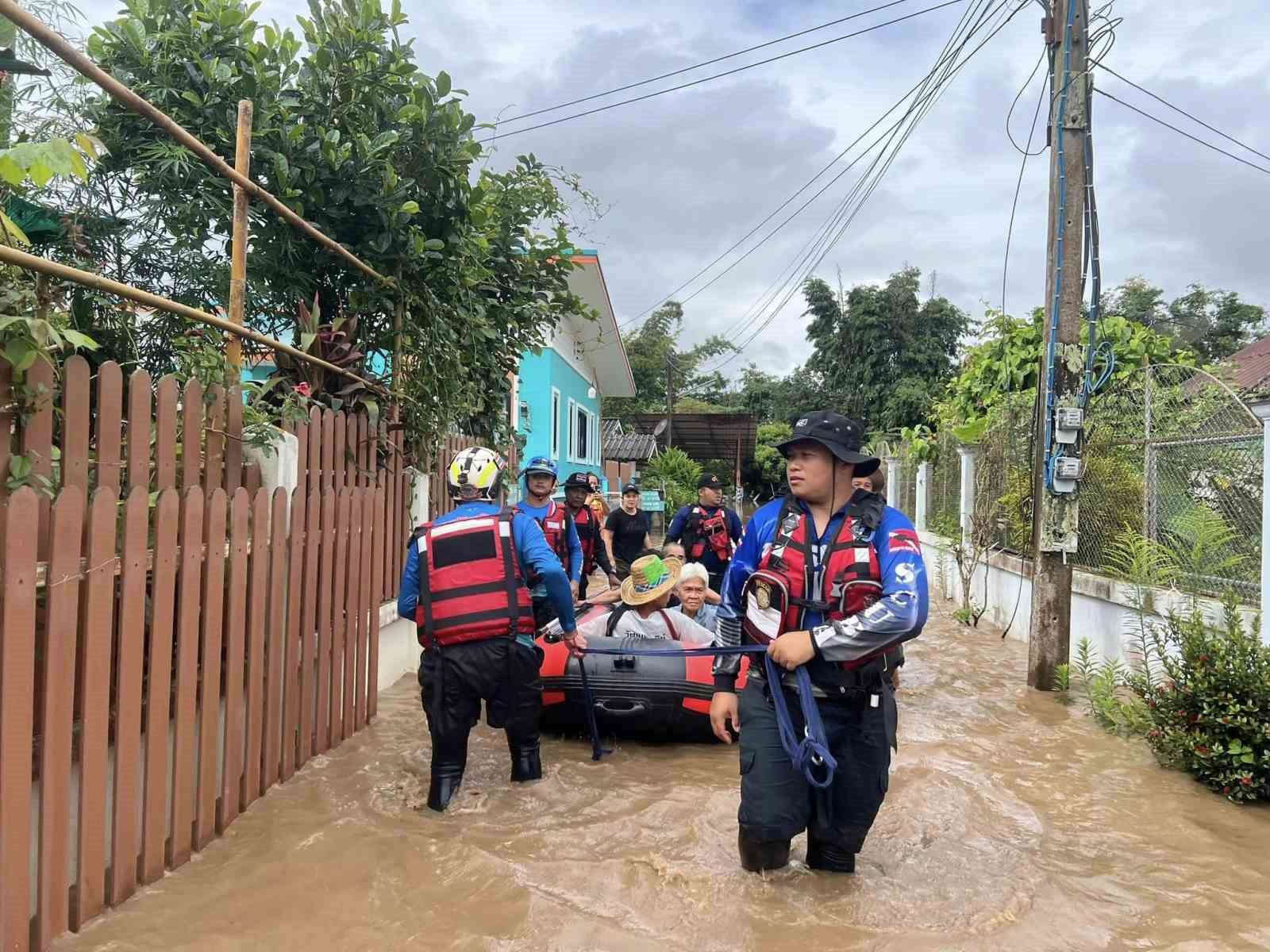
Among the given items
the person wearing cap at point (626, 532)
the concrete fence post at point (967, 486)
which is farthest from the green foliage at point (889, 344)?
the person wearing cap at point (626, 532)

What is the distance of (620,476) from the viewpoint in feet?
96.4

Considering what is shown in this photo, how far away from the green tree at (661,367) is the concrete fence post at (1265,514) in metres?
37.0

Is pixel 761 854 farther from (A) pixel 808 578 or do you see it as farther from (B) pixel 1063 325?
(B) pixel 1063 325

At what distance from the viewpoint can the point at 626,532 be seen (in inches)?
388

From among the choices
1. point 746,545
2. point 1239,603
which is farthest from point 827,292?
point 746,545

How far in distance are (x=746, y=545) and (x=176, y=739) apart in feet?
7.43

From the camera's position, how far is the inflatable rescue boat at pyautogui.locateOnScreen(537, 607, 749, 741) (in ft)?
17.4

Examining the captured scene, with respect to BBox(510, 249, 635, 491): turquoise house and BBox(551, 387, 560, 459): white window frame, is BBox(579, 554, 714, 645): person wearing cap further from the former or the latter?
BBox(551, 387, 560, 459): white window frame

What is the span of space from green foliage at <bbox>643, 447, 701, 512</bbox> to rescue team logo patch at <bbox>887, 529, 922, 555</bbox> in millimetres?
23774

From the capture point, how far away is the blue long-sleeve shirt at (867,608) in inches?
119

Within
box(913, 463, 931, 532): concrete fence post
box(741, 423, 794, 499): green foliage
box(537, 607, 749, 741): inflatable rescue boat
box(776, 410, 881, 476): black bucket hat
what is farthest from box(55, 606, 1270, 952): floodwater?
box(741, 423, 794, 499): green foliage

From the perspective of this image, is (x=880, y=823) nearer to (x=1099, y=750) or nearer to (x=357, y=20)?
(x=1099, y=750)

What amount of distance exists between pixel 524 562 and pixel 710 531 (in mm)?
4491

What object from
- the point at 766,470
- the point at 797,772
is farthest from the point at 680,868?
the point at 766,470
